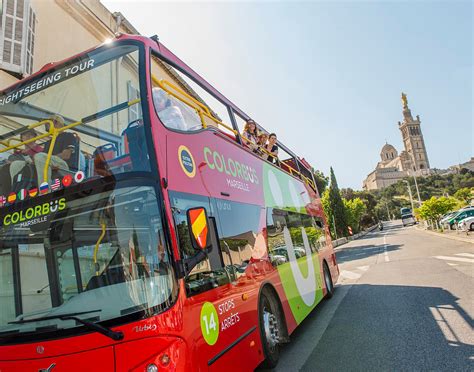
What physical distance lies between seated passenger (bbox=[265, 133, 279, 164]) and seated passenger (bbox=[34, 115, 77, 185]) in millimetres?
4156

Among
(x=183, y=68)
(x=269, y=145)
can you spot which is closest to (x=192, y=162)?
(x=183, y=68)

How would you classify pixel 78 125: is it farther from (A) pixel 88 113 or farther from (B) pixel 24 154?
(B) pixel 24 154

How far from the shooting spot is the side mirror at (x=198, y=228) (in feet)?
9.18

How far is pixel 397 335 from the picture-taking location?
5.26 metres

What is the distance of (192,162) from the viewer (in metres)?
3.73

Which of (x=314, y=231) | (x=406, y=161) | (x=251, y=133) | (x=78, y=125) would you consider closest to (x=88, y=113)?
(x=78, y=125)

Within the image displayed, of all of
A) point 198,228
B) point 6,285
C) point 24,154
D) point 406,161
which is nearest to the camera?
point 198,228

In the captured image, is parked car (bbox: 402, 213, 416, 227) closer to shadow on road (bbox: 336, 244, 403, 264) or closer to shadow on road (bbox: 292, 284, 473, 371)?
shadow on road (bbox: 336, 244, 403, 264)

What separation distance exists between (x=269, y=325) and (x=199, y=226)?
2596 mm

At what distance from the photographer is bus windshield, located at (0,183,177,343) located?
271 cm

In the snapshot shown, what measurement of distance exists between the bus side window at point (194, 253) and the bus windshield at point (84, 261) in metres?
0.25

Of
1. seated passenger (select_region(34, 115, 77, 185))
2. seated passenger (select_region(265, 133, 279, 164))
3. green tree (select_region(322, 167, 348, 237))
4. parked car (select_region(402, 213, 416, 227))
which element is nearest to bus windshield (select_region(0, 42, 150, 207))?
seated passenger (select_region(34, 115, 77, 185))

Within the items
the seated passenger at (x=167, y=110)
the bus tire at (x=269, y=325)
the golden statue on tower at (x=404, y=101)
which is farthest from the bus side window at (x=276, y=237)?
the golden statue on tower at (x=404, y=101)

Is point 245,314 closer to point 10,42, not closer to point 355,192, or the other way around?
point 10,42
